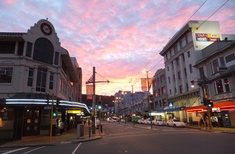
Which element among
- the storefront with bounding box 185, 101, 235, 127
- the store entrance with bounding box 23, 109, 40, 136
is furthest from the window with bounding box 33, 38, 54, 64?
the storefront with bounding box 185, 101, 235, 127

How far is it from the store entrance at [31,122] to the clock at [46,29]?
1065cm

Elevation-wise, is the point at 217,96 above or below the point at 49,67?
below

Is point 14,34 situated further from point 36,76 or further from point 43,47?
point 36,76

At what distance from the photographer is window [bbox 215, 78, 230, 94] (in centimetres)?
3052

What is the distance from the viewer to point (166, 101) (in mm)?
55750

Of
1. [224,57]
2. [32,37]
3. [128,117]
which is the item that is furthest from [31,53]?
[128,117]

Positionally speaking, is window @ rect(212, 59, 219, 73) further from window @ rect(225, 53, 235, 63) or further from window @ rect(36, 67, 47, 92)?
window @ rect(36, 67, 47, 92)

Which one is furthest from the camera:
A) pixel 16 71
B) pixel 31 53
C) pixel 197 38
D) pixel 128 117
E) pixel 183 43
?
pixel 128 117

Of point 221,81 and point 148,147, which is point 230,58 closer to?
point 221,81

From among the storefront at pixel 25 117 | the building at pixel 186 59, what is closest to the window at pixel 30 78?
the storefront at pixel 25 117

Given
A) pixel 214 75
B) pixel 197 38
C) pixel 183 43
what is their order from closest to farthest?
pixel 214 75, pixel 197 38, pixel 183 43

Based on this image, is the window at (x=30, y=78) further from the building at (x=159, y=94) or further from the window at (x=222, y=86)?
the building at (x=159, y=94)

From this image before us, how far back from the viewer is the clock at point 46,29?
84.7 ft

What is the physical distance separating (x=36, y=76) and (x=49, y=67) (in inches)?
94.4
